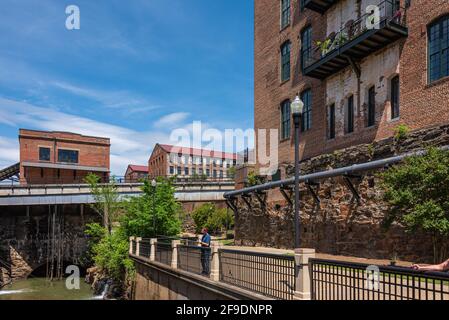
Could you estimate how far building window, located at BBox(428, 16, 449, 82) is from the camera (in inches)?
617

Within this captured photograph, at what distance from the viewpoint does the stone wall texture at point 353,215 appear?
15.0 meters

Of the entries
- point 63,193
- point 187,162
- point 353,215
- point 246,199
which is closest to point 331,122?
point 353,215

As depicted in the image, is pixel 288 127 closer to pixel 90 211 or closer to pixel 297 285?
pixel 297 285

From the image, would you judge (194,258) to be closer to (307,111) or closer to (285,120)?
(307,111)

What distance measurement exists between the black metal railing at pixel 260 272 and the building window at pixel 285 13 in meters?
20.3

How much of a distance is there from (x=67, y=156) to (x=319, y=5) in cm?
4048

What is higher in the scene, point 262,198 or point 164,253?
point 262,198

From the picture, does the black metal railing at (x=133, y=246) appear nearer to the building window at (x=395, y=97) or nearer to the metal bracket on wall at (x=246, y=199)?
the metal bracket on wall at (x=246, y=199)

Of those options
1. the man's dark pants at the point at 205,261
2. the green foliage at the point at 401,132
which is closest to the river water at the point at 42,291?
the man's dark pants at the point at 205,261

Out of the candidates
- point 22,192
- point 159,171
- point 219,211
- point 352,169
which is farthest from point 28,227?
point 159,171

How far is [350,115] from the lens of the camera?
2170 cm

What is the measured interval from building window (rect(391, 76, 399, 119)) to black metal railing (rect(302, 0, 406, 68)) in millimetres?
2496

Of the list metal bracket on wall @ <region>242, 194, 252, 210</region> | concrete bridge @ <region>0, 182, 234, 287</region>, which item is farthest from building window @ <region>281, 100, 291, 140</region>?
concrete bridge @ <region>0, 182, 234, 287</region>
